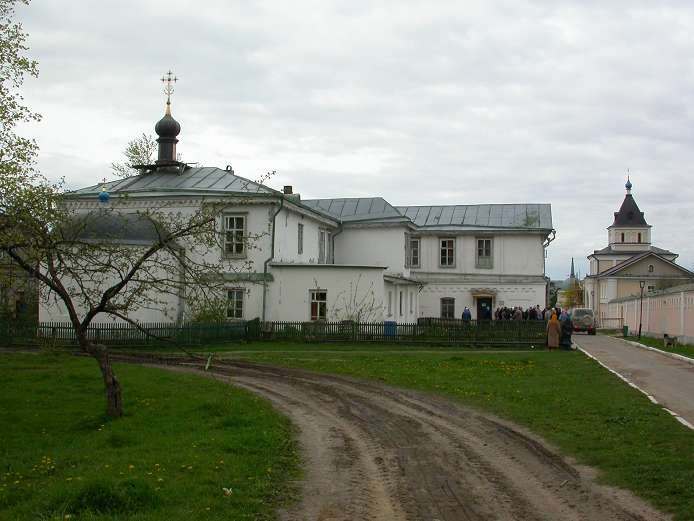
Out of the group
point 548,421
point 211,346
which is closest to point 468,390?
point 548,421

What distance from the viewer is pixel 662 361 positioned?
80.2 feet

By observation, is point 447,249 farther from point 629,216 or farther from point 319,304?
point 629,216

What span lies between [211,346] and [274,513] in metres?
23.5

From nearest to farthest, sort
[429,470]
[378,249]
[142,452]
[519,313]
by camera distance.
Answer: [429,470], [142,452], [519,313], [378,249]

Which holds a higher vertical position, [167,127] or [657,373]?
[167,127]

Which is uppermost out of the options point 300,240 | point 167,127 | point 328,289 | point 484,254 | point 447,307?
point 167,127

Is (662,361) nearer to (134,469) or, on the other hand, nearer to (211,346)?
(211,346)

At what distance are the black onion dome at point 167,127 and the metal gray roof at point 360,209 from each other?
1040 cm

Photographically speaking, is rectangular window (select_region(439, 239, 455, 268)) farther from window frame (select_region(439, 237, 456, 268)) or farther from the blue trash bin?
the blue trash bin

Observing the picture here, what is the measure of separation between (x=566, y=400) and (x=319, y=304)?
21.7 meters

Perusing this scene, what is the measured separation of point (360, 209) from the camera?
4938 centimetres

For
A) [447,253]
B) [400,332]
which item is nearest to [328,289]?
[400,332]

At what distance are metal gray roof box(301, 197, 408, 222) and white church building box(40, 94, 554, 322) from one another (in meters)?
0.09

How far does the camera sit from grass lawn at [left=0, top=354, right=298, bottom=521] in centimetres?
788
